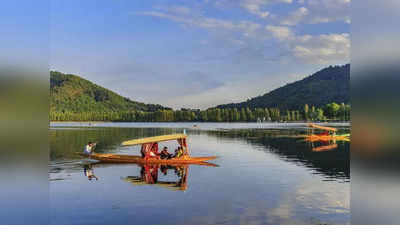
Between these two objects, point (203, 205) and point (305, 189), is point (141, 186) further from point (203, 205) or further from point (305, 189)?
point (305, 189)

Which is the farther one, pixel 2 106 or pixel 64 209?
pixel 64 209

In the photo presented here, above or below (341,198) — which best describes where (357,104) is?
above

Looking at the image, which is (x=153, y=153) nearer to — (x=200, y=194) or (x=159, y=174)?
(x=159, y=174)

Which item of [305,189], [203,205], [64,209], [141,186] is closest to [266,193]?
[305,189]

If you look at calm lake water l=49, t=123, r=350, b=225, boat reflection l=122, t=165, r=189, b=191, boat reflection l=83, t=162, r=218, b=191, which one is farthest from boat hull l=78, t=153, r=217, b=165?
calm lake water l=49, t=123, r=350, b=225

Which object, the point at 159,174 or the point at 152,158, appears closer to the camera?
the point at 159,174

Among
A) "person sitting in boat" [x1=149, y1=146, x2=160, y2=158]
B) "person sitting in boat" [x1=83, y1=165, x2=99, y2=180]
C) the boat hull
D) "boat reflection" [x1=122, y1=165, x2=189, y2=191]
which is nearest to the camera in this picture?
"boat reflection" [x1=122, y1=165, x2=189, y2=191]

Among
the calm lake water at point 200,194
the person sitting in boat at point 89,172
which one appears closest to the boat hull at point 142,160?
the calm lake water at point 200,194

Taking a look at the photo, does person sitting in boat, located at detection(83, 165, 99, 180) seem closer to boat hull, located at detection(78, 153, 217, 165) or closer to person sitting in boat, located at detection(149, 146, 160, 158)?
boat hull, located at detection(78, 153, 217, 165)

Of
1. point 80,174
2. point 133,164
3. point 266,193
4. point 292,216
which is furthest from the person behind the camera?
point 133,164

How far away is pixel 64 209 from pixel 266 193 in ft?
41.7

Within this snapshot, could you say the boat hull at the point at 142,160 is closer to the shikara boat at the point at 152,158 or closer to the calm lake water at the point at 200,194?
the shikara boat at the point at 152,158

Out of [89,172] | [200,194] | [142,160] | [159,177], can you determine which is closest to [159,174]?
[159,177]

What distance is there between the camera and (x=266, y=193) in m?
22.7
